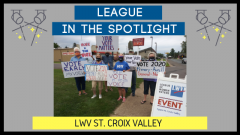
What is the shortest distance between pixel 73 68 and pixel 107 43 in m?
1.69

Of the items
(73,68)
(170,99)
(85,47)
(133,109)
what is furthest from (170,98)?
(85,47)

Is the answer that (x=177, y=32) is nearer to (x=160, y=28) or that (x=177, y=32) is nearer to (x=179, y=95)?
(x=160, y=28)

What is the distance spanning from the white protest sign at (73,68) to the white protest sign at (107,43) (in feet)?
3.37

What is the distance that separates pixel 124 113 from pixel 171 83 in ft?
5.65

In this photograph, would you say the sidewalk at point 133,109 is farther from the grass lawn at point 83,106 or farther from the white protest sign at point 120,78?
the white protest sign at point 120,78

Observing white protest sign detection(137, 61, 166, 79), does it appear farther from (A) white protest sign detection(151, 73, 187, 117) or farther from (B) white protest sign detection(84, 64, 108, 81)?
(B) white protest sign detection(84, 64, 108, 81)

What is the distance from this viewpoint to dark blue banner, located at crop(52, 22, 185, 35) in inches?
103

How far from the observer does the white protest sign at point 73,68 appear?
13.5 feet

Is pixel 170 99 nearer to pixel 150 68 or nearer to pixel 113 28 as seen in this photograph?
pixel 150 68

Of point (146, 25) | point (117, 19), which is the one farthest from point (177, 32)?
point (117, 19)

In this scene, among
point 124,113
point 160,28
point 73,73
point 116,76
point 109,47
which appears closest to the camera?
point 160,28

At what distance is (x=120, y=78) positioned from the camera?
151 inches

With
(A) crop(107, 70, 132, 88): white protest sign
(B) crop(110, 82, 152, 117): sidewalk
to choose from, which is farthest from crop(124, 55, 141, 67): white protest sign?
(B) crop(110, 82, 152, 117): sidewalk

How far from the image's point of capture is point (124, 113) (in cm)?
335
